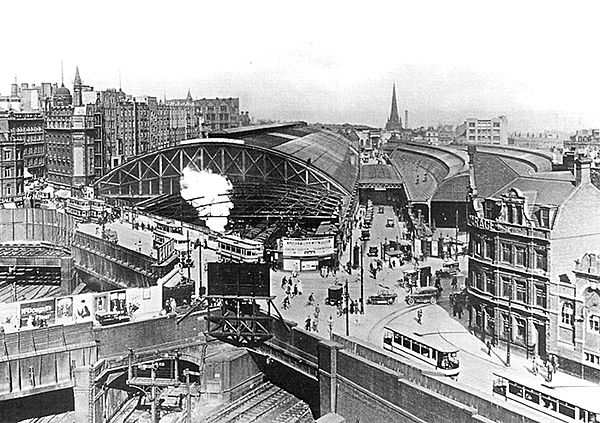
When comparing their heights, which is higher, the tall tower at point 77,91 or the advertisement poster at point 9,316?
the tall tower at point 77,91

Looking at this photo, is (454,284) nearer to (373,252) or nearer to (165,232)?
(373,252)

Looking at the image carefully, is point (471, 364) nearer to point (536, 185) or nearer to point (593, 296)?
point (593, 296)

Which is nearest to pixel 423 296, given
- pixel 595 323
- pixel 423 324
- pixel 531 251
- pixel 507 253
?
pixel 423 324

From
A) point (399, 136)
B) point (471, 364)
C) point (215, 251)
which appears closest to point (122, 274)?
point (215, 251)

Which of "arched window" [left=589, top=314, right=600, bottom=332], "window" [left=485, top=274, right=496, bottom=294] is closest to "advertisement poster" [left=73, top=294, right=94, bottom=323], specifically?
"window" [left=485, top=274, right=496, bottom=294]

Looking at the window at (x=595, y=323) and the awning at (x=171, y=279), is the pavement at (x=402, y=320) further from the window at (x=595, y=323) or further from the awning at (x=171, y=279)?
the awning at (x=171, y=279)

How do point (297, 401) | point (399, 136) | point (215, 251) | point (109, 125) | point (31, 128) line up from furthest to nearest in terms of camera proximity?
1. point (399, 136)
2. point (109, 125)
3. point (31, 128)
4. point (215, 251)
5. point (297, 401)

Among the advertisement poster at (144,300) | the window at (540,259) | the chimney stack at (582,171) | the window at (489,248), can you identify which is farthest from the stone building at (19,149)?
the chimney stack at (582,171)
